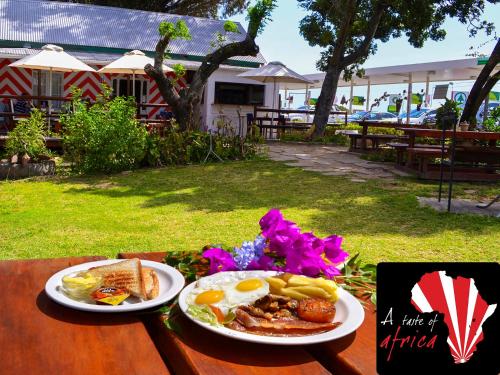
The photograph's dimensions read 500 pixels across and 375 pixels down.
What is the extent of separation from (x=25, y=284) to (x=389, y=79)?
104 feet

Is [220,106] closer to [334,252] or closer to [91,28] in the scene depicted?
[91,28]

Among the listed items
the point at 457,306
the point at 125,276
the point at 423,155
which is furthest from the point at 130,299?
the point at 423,155

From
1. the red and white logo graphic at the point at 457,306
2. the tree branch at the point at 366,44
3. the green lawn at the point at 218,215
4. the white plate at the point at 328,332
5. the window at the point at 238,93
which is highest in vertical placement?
the tree branch at the point at 366,44

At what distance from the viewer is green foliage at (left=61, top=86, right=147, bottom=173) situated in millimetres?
10227

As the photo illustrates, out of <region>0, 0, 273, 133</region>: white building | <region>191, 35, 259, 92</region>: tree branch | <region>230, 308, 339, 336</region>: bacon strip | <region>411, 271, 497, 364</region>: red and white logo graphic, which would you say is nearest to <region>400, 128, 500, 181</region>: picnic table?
<region>191, 35, 259, 92</region>: tree branch

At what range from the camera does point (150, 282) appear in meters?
1.46

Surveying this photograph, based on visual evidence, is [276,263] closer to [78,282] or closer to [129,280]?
[129,280]

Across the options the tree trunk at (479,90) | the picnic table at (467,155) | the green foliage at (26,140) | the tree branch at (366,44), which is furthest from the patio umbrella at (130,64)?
the picnic table at (467,155)

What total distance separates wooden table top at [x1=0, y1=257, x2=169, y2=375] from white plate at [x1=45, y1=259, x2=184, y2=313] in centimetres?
2

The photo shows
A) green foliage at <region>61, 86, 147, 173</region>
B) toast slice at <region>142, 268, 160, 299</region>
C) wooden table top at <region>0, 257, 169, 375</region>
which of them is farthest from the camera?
green foliage at <region>61, 86, 147, 173</region>

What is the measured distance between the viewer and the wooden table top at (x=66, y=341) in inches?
41.8

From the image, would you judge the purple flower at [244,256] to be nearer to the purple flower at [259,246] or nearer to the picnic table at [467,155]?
the purple flower at [259,246]

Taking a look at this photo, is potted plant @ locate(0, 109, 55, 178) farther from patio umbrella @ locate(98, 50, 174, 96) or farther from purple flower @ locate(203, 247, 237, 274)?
purple flower @ locate(203, 247, 237, 274)

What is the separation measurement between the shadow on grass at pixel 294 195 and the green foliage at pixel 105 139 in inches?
18.8
